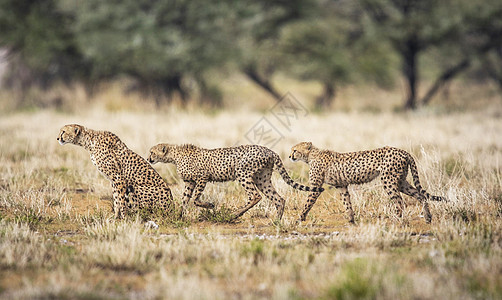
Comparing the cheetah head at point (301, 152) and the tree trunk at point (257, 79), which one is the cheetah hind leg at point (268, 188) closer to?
the cheetah head at point (301, 152)

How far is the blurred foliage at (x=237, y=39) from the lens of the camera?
1816 cm

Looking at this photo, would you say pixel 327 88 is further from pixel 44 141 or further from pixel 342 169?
pixel 342 169

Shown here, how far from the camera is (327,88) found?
22391 mm

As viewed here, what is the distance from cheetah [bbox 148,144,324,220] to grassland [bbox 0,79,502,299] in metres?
0.27

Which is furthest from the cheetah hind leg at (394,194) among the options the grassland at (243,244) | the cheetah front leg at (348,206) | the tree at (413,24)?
the tree at (413,24)

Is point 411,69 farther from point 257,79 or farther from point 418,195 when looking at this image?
point 418,195

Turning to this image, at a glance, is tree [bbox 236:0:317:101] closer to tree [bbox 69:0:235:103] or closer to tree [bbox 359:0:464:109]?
tree [bbox 69:0:235:103]

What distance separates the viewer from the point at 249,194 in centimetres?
589

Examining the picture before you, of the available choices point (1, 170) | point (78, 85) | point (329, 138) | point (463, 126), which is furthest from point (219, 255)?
point (78, 85)

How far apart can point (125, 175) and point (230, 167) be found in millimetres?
1117

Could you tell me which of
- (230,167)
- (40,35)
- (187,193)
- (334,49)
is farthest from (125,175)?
(334,49)

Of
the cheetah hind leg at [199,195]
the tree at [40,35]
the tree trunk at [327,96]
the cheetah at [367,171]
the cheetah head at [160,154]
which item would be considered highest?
the tree at [40,35]

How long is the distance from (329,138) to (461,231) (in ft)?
19.7

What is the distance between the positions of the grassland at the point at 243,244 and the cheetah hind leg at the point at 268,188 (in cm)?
21
